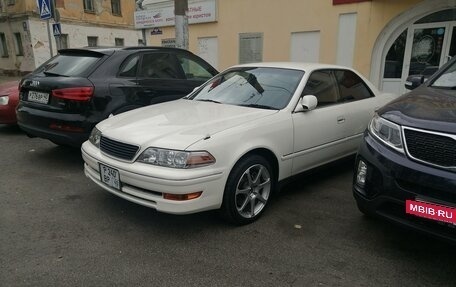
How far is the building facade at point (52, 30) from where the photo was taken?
2259 cm

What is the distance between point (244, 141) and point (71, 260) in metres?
1.72

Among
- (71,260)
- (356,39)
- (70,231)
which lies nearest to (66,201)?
(70,231)

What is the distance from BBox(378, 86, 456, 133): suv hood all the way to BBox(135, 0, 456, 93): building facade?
6.56 meters

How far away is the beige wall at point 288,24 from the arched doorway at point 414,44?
9.4 inches

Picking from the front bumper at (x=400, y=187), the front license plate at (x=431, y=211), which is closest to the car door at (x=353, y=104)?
the front bumper at (x=400, y=187)

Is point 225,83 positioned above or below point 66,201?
above

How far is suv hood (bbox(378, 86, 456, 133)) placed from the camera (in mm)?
2580

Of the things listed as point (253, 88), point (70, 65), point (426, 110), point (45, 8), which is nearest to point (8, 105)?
point (70, 65)

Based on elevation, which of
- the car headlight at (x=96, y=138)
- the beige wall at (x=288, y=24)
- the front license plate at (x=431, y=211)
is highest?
the beige wall at (x=288, y=24)

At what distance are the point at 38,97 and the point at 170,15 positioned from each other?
1029cm

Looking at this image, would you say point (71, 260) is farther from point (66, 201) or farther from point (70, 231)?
point (66, 201)

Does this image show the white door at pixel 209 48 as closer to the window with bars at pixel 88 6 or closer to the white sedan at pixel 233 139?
the white sedan at pixel 233 139

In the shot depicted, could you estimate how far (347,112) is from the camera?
4.48 m

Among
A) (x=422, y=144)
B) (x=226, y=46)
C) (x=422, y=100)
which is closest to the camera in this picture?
(x=422, y=144)
